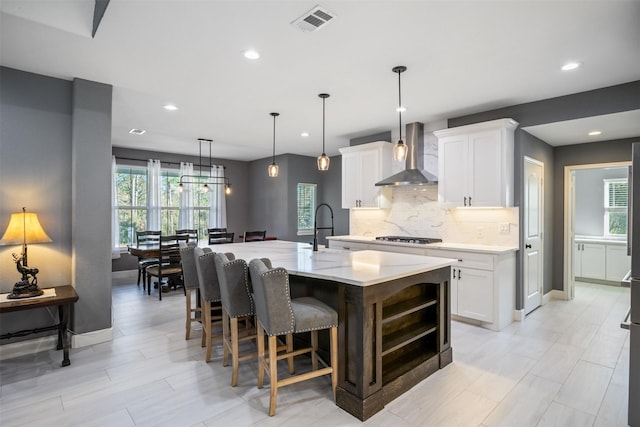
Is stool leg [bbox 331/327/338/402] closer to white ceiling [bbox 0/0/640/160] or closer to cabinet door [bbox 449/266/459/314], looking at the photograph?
white ceiling [bbox 0/0/640/160]

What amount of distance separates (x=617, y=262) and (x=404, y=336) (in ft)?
18.1

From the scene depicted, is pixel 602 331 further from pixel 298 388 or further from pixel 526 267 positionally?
pixel 298 388

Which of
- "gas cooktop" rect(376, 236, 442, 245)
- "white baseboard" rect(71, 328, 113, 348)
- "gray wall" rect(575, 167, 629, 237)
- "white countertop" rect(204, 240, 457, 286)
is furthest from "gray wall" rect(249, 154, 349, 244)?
"gray wall" rect(575, 167, 629, 237)

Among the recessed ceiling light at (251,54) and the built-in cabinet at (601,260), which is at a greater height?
the recessed ceiling light at (251,54)

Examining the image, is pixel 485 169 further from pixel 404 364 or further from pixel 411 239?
pixel 404 364

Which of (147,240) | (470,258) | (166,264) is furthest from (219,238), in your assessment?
(470,258)

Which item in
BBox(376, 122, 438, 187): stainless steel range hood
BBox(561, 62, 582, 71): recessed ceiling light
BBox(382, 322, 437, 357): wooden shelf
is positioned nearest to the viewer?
BBox(382, 322, 437, 357): wooden shelf

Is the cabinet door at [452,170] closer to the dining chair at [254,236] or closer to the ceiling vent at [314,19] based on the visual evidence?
the ceiling vent at [314,19]

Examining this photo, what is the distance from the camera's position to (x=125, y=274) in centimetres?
688

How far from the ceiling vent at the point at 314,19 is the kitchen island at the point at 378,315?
1738 millimetres

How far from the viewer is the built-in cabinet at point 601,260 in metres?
5.83

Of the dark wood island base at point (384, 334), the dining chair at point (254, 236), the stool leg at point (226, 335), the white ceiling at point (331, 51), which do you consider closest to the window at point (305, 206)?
the dining chair at point (254, 236)

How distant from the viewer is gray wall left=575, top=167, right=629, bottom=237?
642cm

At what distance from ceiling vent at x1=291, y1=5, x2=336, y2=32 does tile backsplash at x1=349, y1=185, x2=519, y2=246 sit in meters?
3.26
